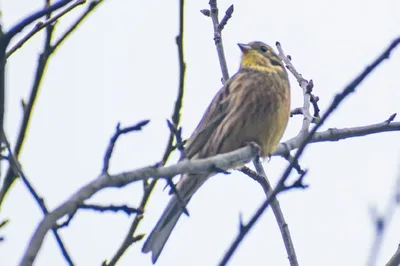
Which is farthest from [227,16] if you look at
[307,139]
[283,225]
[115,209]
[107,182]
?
[107,182]

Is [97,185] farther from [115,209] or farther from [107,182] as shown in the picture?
[115,209]

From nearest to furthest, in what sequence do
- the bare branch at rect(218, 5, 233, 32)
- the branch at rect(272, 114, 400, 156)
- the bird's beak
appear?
the branch at rect(272, 114, 400, 156) → the bare branch at rect(218, 5, 233, 32) → the bird's beak

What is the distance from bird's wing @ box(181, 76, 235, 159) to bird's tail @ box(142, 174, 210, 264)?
31 centimetres

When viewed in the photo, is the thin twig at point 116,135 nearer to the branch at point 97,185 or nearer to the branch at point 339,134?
the branch at point 97,185

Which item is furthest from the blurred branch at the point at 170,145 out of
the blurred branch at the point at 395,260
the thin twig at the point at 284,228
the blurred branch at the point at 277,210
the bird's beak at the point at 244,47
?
the bird's beak at the point at 244,47

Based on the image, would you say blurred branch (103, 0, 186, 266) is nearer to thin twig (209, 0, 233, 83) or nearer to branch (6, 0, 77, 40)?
branch (6, 0, 77, 40)

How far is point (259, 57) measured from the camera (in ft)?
27.0

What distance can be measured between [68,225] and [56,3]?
1.11 metres

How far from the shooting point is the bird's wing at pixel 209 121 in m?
6.98

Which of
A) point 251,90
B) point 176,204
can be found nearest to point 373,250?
point 176,204

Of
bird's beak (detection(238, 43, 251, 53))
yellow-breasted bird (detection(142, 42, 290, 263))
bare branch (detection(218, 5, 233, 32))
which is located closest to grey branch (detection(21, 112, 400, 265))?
yellow-breasted bird (detection(142, 42, 290, 263))

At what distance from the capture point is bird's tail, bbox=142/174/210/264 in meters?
5.52

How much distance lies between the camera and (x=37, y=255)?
2.58 metres

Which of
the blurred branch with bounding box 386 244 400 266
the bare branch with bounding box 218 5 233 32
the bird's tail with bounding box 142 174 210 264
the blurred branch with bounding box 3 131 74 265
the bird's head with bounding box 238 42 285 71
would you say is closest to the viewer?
the blurred branch with bounding box 3 131 74 265
